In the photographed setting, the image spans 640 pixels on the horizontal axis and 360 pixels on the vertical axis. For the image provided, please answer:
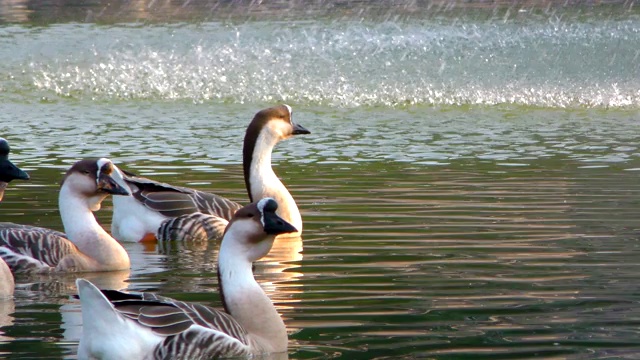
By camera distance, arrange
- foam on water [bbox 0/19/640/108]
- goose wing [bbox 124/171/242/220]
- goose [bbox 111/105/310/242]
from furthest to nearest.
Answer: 1. foam on water [bbox 0/19/640/108]
2. goose wing [bbox 124/171/242/220]
3. goose [bbox 111/105/310/242]

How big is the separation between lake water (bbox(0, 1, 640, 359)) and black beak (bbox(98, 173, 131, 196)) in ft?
2.16

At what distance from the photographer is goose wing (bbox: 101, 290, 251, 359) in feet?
21.1

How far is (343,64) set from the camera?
2608 centimetres

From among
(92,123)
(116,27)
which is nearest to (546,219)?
(92,123)

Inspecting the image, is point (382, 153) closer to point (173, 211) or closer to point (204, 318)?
point (173, 211)

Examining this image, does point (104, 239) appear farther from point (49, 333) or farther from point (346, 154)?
point (346, 154)

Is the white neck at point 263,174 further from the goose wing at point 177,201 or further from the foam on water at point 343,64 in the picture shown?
the foam on water at point 343,64

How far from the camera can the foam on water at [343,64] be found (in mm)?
23703

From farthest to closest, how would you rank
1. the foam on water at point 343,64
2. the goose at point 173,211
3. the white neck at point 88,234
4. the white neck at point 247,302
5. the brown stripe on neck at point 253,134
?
the foam on water at point 343,64, the brown stripe on neck at point 253,134, the goose at point 173,211, the white neck at point 88,234, the white neck at point 247,302

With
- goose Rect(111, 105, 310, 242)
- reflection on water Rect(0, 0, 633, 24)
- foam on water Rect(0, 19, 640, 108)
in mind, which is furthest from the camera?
reflection on water Rect(0, 0, 633, 24)

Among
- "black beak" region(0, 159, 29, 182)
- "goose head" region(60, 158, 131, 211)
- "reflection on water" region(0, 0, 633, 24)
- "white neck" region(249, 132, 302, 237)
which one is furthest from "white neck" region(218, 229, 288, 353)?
"reflection on water" region(0, 0, 633, 24)

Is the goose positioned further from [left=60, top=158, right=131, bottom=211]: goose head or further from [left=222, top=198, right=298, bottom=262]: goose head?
[left=222, top=198, right=298, bottom=262]: goose head

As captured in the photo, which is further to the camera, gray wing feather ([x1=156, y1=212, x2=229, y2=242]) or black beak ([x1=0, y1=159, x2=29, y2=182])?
gray wing feather ([x1=156, y1=212, x2=229, y2=242])

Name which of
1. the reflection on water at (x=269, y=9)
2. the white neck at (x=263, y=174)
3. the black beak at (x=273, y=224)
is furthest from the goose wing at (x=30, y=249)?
the reflection on water at (x=269, y=9)
